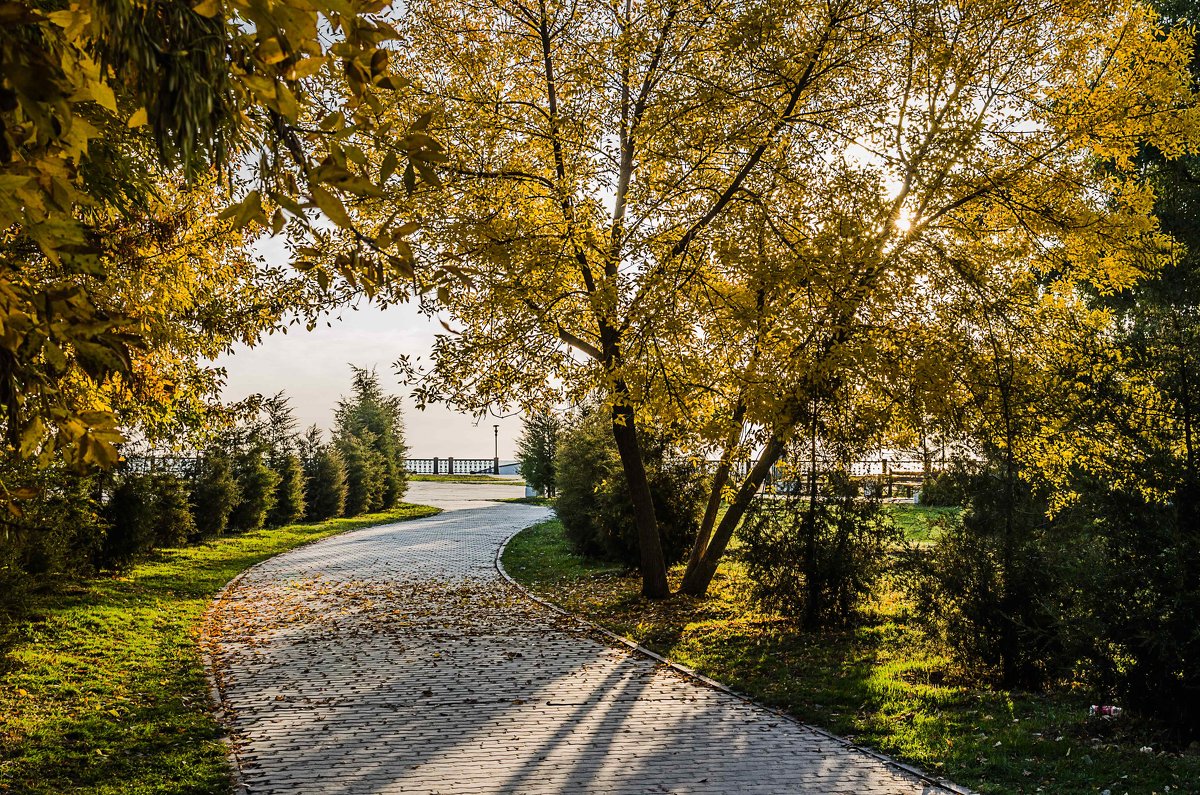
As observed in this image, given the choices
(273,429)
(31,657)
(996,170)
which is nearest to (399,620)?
(31,657)

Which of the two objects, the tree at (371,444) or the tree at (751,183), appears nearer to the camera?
the tree at (751,183)

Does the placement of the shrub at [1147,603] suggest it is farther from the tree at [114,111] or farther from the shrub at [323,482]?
the shrub at [323,482]

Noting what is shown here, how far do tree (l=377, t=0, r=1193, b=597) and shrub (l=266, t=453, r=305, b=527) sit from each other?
17.4m

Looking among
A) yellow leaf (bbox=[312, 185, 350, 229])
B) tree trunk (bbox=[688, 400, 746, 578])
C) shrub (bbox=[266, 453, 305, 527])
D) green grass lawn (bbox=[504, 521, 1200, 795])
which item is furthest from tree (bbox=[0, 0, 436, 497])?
shrub (bbox=[266, 453, 305, 527])

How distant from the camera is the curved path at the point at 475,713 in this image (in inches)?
261

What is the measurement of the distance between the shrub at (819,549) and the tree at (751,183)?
899 millimetres

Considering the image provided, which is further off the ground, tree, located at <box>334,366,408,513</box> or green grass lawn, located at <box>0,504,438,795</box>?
tree, located at <box>334,366,408,513</box>

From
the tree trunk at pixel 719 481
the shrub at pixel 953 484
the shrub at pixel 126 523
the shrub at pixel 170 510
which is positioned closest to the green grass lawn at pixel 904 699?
the tree trunk at pixel 719 481

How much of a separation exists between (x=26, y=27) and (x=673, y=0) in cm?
1070

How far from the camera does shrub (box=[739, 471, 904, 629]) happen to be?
12023 millimetres

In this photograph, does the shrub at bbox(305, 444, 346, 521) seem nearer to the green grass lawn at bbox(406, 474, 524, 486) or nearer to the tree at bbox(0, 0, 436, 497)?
the green grass lawn at bbox(406, 474, 524, 486)

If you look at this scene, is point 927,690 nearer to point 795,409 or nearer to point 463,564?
point 795,409

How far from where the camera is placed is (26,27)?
2.53 m

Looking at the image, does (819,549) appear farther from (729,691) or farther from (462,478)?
(462,478)
